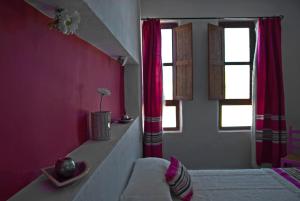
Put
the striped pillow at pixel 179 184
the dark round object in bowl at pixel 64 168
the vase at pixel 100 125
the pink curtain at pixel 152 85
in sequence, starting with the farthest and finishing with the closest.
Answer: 1. the pink curtain at pixel 152 85
2. the striped pillow at pixel 179 184
3. the vase at pixel 100 125
4. the dark round object in bowl at pixel 64 168

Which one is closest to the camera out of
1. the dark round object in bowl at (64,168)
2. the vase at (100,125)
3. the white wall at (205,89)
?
the dark round object in bowl at (64,168)

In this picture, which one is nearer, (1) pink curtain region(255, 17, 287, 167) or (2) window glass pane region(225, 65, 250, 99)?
(1) pink curtain region(255, 17, 287, 167)

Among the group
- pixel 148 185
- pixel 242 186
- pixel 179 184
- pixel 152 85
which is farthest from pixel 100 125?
pixel 152 85

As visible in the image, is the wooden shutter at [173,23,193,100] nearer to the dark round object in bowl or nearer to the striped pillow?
the striped pillow

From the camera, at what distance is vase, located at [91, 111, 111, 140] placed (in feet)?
4.47

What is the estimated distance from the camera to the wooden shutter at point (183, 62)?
3.34m

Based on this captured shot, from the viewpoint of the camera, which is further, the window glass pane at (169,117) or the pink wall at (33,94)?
the window glass pane at (169,117)

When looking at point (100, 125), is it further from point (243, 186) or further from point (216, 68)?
point (216, 68)

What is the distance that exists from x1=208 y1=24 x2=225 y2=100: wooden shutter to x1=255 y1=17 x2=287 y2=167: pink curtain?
0.48 m

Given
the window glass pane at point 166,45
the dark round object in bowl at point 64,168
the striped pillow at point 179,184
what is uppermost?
the window glass pane at point 166,45

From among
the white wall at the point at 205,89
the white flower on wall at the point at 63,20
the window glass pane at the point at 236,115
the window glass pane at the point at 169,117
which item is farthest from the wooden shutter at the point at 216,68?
the white flower on wall at the point at 63,20

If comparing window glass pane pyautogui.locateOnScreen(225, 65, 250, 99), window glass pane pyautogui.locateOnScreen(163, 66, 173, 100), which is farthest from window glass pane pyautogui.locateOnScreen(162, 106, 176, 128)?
window glass pane pyautogui.locateOnScreen(225, 65, 250, 99)

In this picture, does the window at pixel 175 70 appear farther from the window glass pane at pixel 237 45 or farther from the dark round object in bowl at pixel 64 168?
the dark round object in bowl at pixel 64 168

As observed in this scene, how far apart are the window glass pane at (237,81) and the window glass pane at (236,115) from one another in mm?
154
